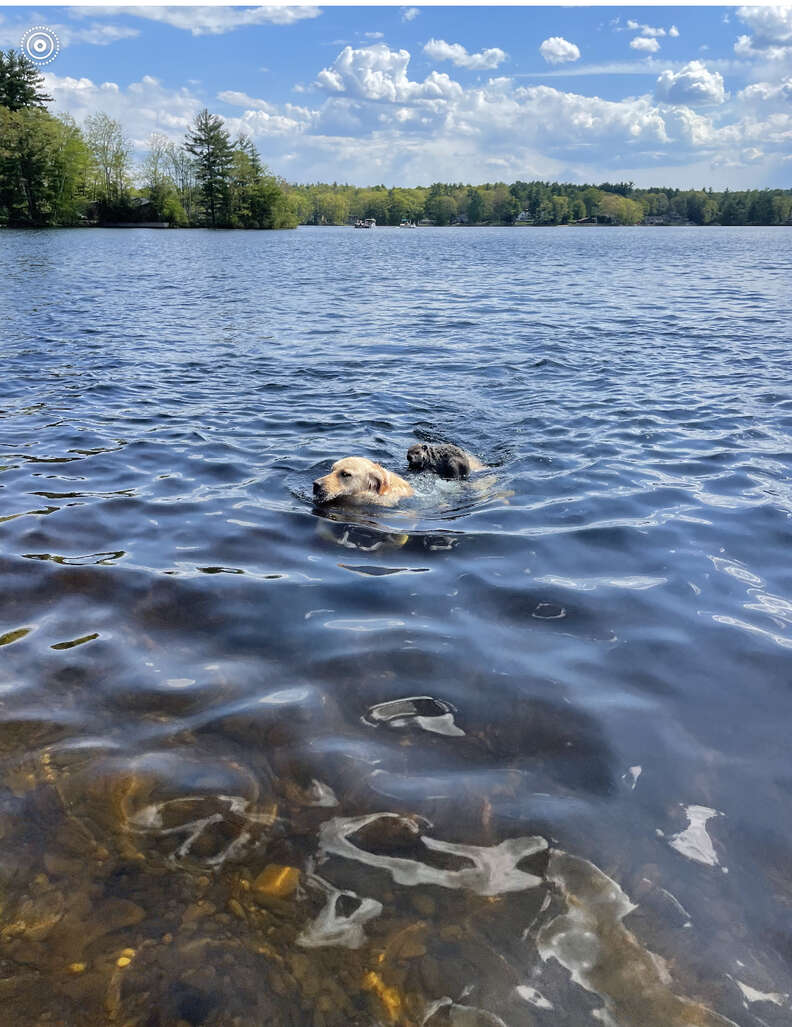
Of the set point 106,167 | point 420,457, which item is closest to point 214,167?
point 106,167

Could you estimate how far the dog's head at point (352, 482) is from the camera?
657cm

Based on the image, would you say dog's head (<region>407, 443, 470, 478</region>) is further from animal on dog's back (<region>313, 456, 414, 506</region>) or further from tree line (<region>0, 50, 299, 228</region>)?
tree line (<region>0, 50, 299, 228</region>)

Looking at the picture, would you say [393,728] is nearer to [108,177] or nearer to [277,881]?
[277,881]

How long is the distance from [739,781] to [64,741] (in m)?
3.10

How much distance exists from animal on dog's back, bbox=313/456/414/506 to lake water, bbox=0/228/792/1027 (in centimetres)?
20

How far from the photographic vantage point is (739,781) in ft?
10.5

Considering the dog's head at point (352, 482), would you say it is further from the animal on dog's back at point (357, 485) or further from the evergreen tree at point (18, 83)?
the evergreen tree at point (18, 83)

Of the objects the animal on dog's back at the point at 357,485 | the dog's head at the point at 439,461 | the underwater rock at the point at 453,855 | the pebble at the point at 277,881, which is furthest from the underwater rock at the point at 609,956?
the dog's head at the point at 439,461

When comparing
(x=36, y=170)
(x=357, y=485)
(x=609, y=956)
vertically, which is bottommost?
(x=609, y=956)

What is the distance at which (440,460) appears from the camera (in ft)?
25.1

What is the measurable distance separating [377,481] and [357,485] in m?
0.22

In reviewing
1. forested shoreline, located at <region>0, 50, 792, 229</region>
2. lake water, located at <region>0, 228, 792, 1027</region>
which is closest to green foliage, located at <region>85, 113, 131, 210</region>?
forested shoreline, located at <region>0, 50, 792, 229</region>

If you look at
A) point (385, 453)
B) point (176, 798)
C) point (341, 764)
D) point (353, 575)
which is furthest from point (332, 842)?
point (385, 453)

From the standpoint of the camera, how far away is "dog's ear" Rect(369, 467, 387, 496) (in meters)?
6.73
